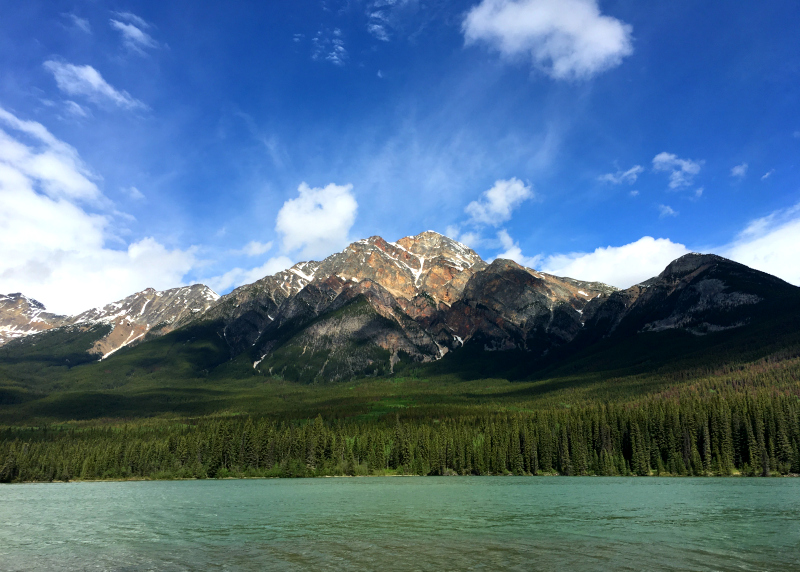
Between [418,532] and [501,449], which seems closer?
[418,532]

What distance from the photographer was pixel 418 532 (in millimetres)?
54500

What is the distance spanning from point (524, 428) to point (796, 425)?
74163mm

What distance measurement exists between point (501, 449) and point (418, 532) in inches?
4735

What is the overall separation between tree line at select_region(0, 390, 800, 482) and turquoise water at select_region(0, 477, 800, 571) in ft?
187

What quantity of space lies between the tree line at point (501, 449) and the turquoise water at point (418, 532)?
56939 millimetres

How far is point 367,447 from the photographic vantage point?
18375cm

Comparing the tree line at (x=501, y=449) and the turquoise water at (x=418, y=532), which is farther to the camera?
the tree line at (x=501, y=449)

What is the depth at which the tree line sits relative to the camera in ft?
486

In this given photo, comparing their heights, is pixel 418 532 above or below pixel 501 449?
below

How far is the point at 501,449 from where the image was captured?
16788 cm

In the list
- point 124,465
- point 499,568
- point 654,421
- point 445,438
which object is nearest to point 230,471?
point 124,465

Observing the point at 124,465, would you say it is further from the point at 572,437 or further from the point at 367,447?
the point at 572,437

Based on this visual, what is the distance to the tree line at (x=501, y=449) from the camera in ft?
486

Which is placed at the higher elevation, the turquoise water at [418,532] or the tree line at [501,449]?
the tree line at [501,449]
